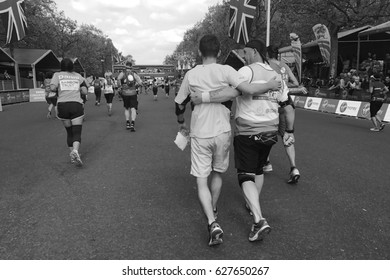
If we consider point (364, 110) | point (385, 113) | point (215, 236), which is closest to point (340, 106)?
point (364, 110)

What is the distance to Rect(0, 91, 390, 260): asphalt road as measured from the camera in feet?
10.0

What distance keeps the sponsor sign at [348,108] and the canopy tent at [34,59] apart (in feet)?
105

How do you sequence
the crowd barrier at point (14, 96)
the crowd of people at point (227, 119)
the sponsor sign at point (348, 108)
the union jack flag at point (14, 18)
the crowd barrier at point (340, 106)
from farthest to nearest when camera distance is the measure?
the crowd barrier at point (14, 96) → the union jack flag at point (14, 18) → the sponsor sign at point (348, 108) → the crowd barrier at point (340, 106) → the crowd of people at point (227, 119)

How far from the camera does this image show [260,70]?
3.26 metres

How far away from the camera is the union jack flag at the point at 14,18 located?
15820 millimetres

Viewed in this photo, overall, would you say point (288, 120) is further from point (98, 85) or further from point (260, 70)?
point (98, 85)

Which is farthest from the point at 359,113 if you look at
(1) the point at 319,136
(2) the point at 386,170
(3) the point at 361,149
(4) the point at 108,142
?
(4) the point at 108,142

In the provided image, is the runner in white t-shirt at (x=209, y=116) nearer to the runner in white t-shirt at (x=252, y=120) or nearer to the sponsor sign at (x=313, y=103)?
the runner in white t-shirt at (x=252, y=120)

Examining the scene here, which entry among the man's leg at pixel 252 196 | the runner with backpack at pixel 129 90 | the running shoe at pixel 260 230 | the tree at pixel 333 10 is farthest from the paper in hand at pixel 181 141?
the tree at pixel 333 10

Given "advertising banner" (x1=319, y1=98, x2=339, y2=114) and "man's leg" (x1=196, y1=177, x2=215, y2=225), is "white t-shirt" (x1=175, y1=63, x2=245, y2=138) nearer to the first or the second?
"man's leg" (x1=196, y1=177, x2=215, y2=225)

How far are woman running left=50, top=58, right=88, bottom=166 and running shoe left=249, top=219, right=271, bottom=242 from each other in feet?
12.1

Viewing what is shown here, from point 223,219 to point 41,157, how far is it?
177 inches

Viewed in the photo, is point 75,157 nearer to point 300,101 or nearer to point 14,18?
point 14,18

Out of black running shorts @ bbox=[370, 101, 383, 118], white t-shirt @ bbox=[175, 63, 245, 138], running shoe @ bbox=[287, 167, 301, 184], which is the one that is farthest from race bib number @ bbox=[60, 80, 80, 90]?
black running shorts @ bbox=[370, 101, 383, 118]
